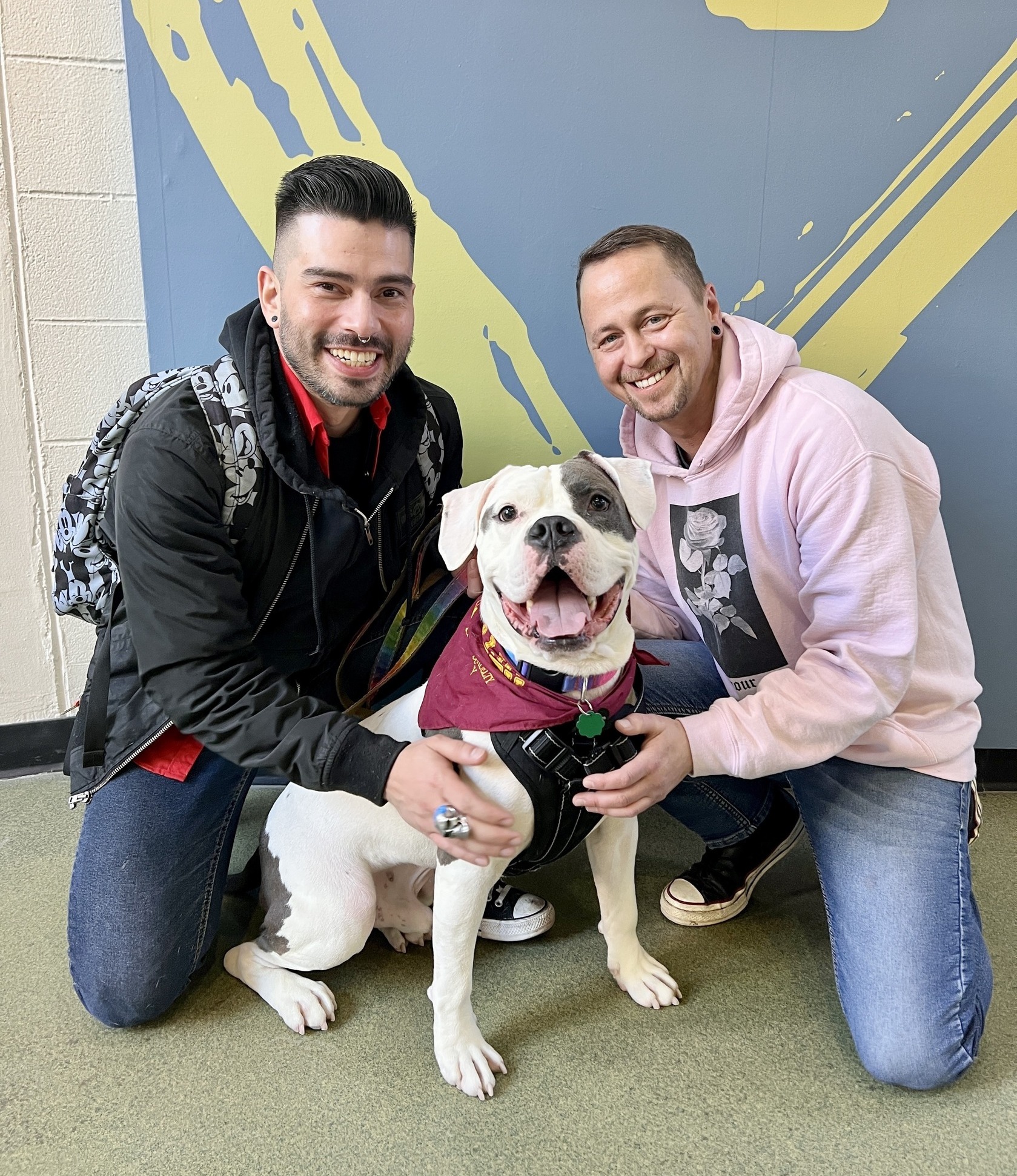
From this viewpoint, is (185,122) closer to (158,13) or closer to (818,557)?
(158,13)

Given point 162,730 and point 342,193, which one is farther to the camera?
point 162,730

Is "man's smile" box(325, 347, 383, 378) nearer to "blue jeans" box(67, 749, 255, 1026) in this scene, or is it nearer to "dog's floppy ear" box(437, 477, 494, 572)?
"dog's floppy ear" box(437, 477, 494, 572)

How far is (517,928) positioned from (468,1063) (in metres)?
0.47

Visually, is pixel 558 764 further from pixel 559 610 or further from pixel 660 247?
pixel 660 247

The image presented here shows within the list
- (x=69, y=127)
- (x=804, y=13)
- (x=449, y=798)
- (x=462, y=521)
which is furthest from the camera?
(x=69, y=127)

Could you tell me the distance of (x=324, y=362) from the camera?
1.92m

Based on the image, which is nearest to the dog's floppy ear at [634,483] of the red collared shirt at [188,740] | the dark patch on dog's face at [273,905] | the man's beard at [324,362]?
the man's beard at [324,362]

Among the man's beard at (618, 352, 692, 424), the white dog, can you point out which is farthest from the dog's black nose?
the man's beard at (618, 352, 692, 424)

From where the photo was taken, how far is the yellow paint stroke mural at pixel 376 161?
244cm

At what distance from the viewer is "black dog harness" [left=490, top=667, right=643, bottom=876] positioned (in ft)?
5.53

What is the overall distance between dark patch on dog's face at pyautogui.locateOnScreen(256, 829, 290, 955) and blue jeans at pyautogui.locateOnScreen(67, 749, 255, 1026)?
0.55 feet

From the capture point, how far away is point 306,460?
76.9 inches

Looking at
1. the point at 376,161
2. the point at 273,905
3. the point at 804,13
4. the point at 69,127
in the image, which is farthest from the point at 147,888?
the point at 804,13

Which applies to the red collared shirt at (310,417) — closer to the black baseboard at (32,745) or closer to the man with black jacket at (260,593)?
the man with black jacket at (260,593)
